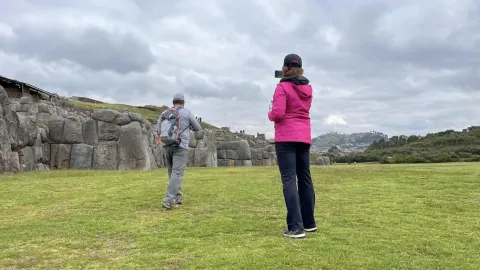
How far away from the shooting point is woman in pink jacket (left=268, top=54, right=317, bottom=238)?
6188mm

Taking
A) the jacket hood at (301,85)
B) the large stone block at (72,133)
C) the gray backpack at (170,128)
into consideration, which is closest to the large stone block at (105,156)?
the large stone block at (72,133)

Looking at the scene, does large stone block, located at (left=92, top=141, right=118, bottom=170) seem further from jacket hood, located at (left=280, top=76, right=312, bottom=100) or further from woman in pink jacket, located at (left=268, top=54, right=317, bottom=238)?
jacket hood, located at (left=280, top=76, right=312, bottom=100)

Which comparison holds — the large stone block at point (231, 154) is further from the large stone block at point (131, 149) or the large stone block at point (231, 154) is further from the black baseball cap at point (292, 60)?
the black baseball cap at point (292, 60)

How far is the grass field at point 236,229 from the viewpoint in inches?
198

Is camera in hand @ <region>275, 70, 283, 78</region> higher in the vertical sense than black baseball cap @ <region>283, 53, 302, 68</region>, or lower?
lower

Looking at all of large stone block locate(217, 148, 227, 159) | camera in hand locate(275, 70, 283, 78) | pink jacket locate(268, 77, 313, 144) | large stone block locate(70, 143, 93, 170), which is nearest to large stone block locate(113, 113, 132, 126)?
large stone block locate(70, 143, 93, 170)

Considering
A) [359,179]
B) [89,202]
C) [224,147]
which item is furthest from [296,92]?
[224,147]

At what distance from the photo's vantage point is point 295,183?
20.6 feet

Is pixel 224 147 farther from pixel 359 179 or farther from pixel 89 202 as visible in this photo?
pixel 89 202

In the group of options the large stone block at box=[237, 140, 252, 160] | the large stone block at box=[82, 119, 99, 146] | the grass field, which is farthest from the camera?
Answer: the large stone block at box=[237, 140, 252, 160]

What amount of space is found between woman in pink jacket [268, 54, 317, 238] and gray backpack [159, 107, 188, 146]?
335 centimetres

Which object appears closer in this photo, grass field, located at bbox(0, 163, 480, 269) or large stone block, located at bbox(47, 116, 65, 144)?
grass field, located at bbox(0, 163, 480, 269)

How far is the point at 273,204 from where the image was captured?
937cm

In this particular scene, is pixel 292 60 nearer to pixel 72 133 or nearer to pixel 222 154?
pixel 72 133
